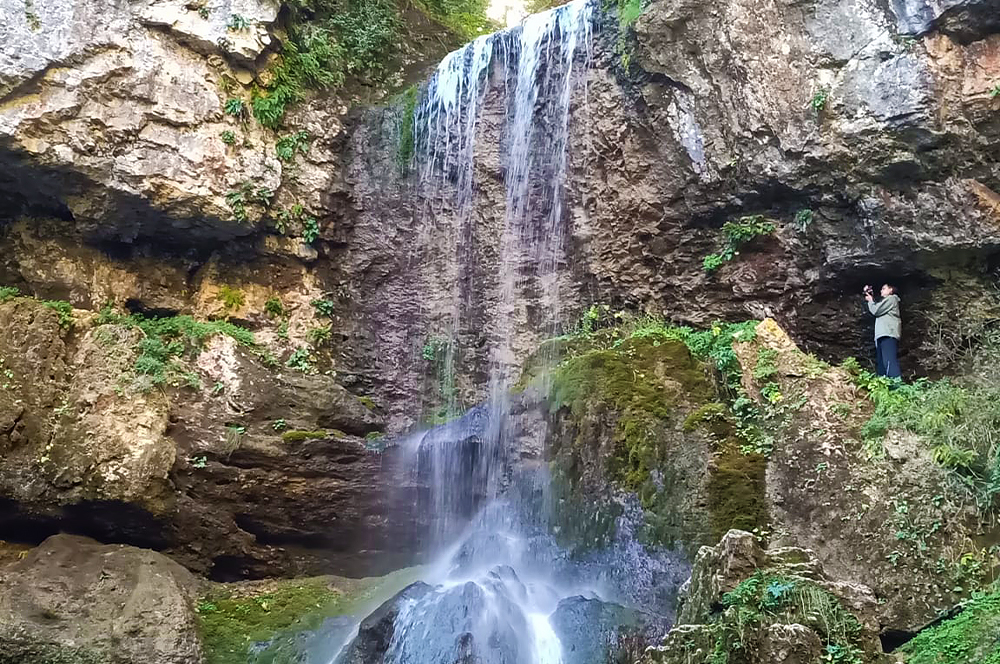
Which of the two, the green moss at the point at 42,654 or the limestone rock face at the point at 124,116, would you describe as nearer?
the green moss at the point at 42,654

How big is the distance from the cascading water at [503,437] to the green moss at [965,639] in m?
2.01

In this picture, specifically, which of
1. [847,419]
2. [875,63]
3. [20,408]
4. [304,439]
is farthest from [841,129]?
[20,408]

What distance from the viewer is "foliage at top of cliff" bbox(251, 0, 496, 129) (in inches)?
472

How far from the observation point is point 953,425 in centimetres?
663

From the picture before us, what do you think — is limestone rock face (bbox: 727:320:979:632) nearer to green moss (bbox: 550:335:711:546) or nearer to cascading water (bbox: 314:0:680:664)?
green moss (bbox: 550:335:711:546)

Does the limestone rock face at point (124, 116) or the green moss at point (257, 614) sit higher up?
the limestone rock face at point (124, 116)

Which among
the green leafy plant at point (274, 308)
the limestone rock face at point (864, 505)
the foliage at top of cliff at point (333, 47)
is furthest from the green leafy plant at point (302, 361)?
the limestone rock face at point (864, 505)

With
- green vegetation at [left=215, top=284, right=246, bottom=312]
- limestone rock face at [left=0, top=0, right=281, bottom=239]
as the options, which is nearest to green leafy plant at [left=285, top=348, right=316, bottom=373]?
green vegetation at [left=215, top=284, right=246, bottom=312]

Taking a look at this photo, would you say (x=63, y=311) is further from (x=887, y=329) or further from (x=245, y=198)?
(x=887, y=329)

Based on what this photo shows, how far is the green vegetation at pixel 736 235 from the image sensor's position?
9727 millimetres

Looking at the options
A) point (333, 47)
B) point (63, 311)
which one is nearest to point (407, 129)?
point (333, 47)

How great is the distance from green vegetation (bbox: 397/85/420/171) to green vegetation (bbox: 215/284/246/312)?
9.97ft

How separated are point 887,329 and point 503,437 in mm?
4318

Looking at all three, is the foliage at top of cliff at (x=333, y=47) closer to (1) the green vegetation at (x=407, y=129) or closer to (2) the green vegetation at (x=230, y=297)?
(1) the green vegetation at (x=407, y=129)
